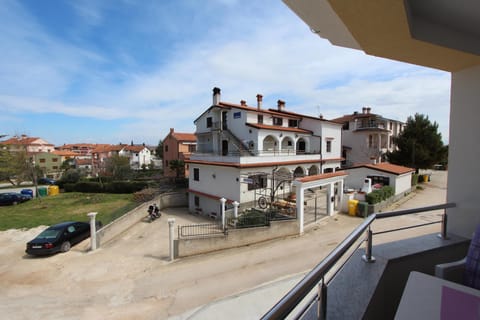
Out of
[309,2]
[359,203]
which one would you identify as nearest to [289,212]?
[359,203]

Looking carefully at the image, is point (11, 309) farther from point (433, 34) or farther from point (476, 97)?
point (476, 97)

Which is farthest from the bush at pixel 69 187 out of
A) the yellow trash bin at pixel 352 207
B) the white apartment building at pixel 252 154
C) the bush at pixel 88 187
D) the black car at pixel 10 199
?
the yellow trash bin at pixel 352 207

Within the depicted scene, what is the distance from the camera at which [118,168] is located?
108 ft

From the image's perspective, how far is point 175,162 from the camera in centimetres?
3189

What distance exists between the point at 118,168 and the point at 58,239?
2410 centimetres

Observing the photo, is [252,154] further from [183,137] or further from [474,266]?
[183,137]

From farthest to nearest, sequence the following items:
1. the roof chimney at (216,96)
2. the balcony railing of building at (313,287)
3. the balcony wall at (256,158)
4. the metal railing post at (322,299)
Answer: the roof chimney at (216,96) < the balcony wall at (256,158) < the metal railing post at (322,299) < the balcony railing of building at (313,287)

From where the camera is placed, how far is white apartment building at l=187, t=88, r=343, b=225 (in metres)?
15.6

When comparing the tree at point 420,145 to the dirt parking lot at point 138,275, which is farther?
the tree at point 420,145

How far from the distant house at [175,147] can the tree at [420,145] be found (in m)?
28.3

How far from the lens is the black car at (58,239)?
10.5 m

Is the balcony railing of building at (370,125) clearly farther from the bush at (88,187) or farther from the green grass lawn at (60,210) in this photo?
the bush at (88,187)

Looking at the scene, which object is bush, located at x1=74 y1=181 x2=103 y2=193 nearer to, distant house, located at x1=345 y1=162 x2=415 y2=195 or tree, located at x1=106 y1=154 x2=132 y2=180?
tree, located at x1=106 y1=154 x2=132 y2=180

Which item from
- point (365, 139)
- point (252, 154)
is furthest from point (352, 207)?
point (365, 139)
